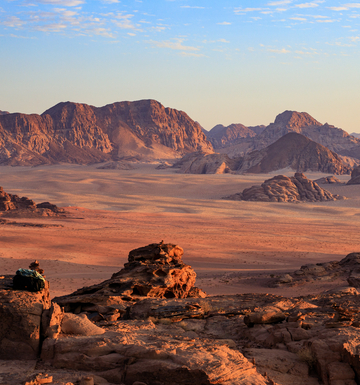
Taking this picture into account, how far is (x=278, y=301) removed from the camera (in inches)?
428

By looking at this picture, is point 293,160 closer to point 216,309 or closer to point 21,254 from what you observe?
point 21,254

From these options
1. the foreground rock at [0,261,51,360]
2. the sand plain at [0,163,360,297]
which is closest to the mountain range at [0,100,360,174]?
the sand plain at [0,163,360,297]

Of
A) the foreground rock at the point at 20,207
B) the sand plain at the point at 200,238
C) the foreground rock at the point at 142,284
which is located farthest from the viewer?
the foreground rock at the point at 20,207

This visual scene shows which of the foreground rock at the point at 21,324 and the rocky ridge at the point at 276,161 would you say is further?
the rocky ridge at the point at 276,161

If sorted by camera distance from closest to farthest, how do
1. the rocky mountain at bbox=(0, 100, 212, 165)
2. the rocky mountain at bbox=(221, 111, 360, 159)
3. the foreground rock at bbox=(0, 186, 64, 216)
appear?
the foreground rock at bbox=(0, 186, 64, 216), the rocky mountain at bbox=(0, 100, 212, 165), the rocky mountain at bbox=(221, 111, 360, 159)

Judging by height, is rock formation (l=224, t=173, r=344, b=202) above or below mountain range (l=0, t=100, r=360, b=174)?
below

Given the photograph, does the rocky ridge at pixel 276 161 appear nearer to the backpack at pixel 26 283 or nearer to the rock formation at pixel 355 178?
the rock formation at pixel 355 178

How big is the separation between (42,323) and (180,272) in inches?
265

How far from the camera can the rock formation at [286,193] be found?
226 ft

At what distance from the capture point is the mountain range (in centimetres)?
12031

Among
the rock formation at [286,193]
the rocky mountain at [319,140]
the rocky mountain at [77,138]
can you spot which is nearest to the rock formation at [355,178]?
the rock formation at [286,193]

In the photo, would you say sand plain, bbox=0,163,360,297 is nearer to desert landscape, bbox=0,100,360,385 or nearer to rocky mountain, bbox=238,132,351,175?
desert landscape, bbox=0,100,360,385

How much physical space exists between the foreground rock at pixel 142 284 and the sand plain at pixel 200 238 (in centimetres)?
353

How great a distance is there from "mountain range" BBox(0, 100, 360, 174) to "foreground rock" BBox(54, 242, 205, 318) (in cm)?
9837
